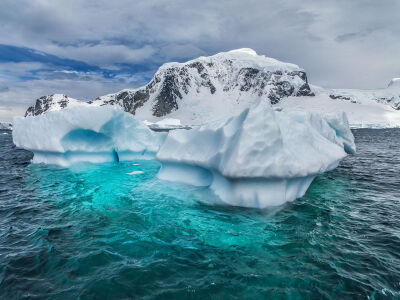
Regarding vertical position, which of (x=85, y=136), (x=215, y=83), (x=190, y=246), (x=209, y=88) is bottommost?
(x=190, y=246)

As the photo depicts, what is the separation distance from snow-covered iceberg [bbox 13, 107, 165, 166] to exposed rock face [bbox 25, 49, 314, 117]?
12559 cm

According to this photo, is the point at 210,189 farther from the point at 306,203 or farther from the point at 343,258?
the point at 343,258

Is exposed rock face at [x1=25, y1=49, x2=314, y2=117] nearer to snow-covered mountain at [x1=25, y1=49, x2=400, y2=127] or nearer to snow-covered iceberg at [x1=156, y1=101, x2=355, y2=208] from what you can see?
snow-covered mountain at [x1=25, y1=49, x2=400, y2=127]

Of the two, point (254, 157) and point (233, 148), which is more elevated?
point (233, 148)

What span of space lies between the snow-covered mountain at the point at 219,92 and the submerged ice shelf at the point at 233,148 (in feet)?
354

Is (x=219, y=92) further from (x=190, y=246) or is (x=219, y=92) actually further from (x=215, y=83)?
(x=190, y=246)

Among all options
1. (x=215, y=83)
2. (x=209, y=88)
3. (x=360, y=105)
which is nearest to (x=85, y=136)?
(x=360, y=105)

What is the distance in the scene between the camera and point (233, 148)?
24.8 ft

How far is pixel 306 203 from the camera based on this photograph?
27.4ft

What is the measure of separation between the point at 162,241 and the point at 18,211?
525 cm

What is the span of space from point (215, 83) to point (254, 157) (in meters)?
156

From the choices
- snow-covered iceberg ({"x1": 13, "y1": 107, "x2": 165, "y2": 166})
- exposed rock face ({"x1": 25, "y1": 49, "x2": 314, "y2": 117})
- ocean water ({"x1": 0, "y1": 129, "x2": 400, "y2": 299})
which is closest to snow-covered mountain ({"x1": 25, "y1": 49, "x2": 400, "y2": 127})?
exposed rock face ({"x1": 25, "y1": 49, "x2": 314, "y2": 117})

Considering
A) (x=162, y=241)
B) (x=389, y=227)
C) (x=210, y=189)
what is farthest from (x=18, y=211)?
(x=389, y=227)

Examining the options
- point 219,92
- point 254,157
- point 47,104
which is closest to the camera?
point 254,157
